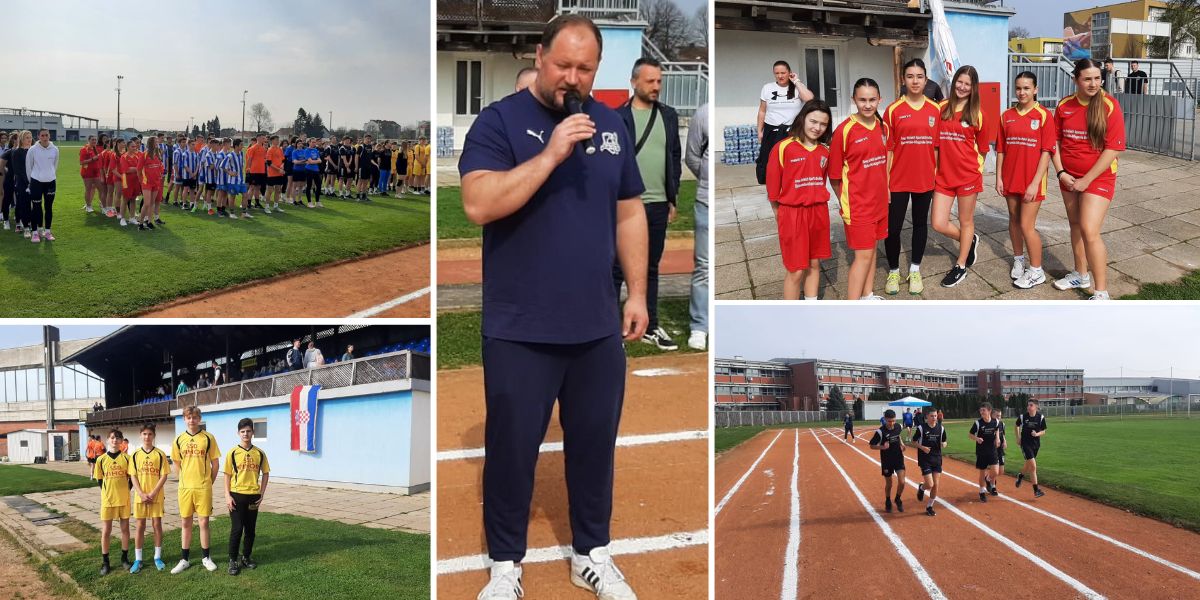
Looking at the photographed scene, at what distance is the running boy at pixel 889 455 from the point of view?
3918mm

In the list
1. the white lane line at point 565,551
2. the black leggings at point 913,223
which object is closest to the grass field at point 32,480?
the white lane line at point 565,551

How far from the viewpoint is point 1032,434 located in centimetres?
397

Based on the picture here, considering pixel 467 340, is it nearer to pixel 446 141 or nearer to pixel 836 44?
pixel 446 141

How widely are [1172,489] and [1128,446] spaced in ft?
0.87

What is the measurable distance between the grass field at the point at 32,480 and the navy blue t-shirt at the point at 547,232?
132 inches

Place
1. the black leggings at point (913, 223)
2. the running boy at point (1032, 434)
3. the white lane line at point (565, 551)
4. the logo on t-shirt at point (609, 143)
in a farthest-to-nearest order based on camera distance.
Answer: the black leggings at point (913, 223) → the running boy at point (1032, 434) → the white lane line at point (565, 551) → the logo on t-shirt at point (609, 143)

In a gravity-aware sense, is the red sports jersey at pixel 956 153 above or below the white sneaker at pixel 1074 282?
above

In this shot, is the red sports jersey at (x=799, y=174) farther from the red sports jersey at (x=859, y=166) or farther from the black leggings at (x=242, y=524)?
the black leggings at (x=242, y=524)

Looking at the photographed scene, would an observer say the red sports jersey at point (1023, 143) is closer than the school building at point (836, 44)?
No

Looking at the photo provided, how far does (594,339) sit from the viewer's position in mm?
2896

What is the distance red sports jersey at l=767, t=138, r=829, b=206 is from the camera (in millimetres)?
4062

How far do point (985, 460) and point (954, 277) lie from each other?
3.09ft

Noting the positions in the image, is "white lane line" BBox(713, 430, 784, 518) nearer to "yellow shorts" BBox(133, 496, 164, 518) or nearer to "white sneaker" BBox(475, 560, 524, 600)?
"white sneaker" BBox(475, 560, 524, 600)

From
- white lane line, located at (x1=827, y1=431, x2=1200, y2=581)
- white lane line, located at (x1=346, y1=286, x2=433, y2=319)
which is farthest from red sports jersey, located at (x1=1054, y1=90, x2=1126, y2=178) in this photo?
white lane line, located at (x1=346, y1=286, x2=433, y2=319)
